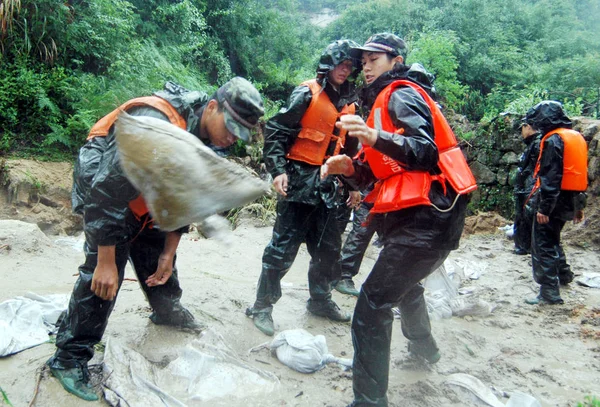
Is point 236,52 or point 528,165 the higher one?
point 528,165

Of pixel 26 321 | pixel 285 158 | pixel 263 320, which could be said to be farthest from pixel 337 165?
pixel 26 321

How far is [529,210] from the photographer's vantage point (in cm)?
591

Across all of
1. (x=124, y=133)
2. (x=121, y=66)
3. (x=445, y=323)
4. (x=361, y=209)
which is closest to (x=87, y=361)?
(x=124, y=133)

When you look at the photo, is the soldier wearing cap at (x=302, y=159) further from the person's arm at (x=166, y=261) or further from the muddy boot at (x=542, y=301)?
the muddy boot at (x=542, y=301)

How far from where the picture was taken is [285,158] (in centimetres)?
367

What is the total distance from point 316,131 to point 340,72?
19.2 inches

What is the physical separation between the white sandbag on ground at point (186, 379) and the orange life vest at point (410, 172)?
1.24 meters

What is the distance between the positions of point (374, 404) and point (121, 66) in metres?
8.01

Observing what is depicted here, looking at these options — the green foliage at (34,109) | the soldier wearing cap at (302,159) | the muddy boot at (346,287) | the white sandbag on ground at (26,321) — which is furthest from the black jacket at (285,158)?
the green foliage at (34,109)

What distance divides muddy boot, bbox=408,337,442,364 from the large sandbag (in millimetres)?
1880

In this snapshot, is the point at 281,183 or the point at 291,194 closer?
the point at 281,183

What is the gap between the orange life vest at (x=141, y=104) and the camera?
2232mm

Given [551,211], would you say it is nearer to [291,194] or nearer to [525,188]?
[525,188]

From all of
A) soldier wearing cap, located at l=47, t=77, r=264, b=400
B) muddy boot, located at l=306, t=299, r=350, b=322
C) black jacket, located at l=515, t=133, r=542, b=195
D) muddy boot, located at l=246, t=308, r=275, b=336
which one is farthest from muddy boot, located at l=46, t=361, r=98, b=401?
black jacket, located at l=515, t=133, r=542, b=195
